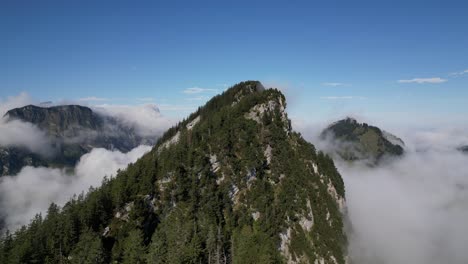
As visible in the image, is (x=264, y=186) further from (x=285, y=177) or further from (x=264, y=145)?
(x=264, y=145)

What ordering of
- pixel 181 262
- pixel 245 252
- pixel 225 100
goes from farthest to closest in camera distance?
pixel 225 100 → pixel 245 252 → pixel 181 262

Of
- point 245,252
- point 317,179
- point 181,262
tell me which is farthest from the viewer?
point 317,179

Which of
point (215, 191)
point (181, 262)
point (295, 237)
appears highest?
point (215, 191)

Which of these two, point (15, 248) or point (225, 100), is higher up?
point (225, 100)

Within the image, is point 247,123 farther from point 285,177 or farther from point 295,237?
point 295,237

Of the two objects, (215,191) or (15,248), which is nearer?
(15,248)

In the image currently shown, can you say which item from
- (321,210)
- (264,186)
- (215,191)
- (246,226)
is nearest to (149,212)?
(215,191)
